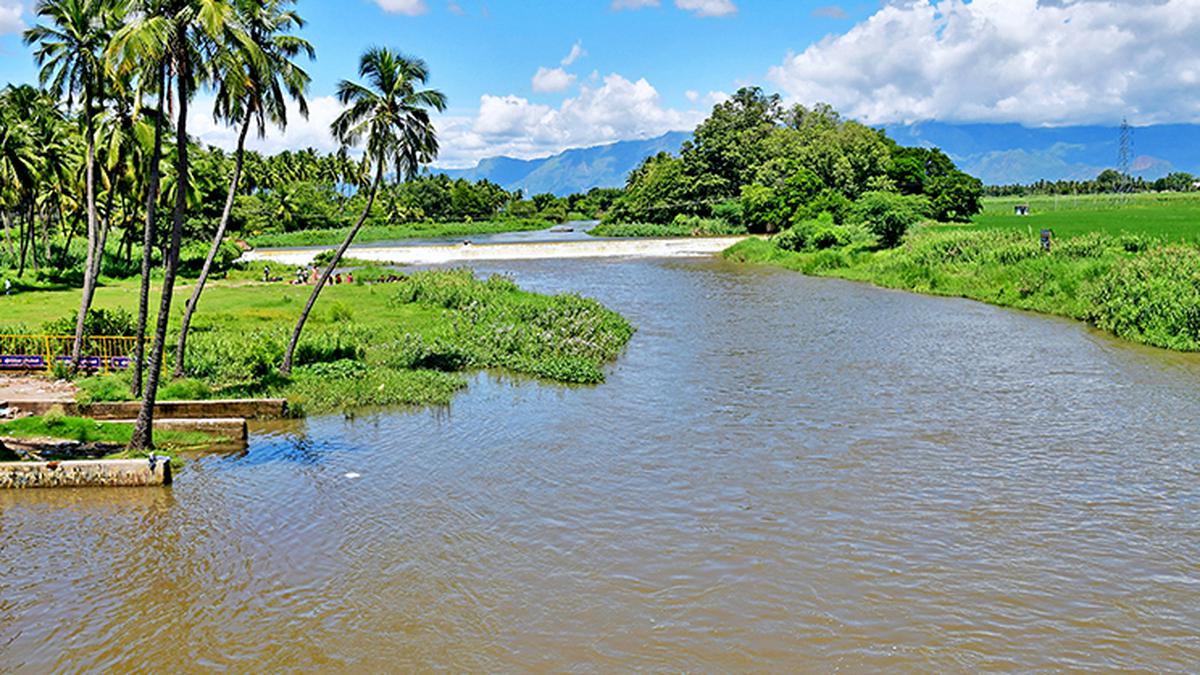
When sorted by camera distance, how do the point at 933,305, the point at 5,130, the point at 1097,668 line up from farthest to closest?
the point at 933,305 → the point at 5,130 → the point at 1097,668

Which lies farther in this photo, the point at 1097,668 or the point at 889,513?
the point at 889,513

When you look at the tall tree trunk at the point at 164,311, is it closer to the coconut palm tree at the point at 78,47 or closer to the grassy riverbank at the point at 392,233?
the coconut palm tree at the point at 78,47

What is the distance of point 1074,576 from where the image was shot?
43.7 feet

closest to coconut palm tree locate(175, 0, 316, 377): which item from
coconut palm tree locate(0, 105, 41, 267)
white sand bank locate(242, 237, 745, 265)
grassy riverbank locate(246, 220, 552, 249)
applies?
coconut palm tree locate(0, 105, 41, 267)

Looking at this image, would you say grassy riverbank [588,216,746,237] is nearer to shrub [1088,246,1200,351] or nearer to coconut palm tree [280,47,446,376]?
shrub [1088,246,1200,351]

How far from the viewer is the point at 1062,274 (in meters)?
43.3

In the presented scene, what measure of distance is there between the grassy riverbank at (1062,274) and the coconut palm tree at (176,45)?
3285cm

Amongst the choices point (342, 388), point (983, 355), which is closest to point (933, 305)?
point (983, 355)

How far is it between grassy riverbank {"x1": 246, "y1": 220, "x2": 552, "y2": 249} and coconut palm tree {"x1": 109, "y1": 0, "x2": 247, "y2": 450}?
82.5 meters

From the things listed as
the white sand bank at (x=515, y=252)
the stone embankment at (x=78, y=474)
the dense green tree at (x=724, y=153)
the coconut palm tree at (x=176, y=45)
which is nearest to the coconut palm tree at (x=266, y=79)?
the coconut palm tree at (x=176, y=45)

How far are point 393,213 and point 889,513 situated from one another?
129814 mm

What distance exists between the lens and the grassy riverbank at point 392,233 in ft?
341

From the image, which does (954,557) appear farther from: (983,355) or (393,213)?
(393,213)

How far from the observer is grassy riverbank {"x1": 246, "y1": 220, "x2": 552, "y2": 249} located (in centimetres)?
10400
